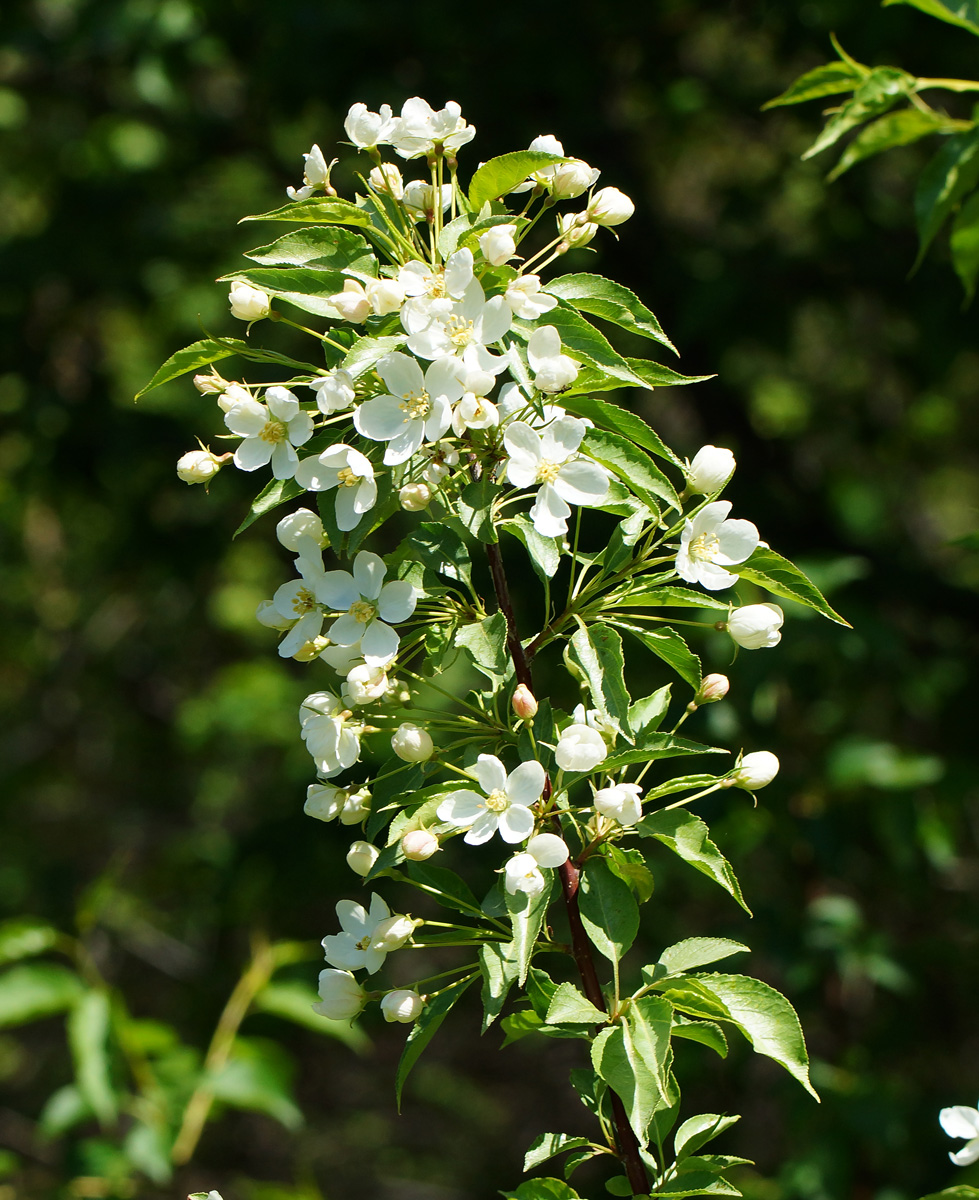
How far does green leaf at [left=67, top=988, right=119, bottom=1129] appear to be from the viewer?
2.94 m

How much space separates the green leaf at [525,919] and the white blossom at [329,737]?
0.24 m

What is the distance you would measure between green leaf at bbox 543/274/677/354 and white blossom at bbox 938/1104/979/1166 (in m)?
0.99

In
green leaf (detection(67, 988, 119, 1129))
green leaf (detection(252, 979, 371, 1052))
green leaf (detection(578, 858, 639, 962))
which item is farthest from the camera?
green leaf (detection(252, 979, 371, 1052))

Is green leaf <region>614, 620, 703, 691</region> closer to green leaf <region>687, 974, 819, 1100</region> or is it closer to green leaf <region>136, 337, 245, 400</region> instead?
green leaf <region>687, 974, 819, 1100</region>

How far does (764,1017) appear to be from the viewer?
134 cm

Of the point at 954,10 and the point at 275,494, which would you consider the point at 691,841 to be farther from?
the point at 954,10

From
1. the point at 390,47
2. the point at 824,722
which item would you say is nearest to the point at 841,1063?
the point at 824,722

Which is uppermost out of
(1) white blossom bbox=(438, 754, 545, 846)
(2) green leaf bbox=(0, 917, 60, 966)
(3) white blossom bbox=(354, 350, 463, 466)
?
(3) white blossom bbox=(354, 350, 463, 466)

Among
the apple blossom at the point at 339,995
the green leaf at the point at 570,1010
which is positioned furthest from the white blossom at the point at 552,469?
the apple blossom at the point at 339,995

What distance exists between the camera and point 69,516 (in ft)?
26.7

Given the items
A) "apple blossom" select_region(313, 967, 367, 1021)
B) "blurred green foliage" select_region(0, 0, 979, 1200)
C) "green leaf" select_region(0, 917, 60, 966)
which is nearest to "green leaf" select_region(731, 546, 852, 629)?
"apple blossom" select_region(313, 967, 367, 1021)

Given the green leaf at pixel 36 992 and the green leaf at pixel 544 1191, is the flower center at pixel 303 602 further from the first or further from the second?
the green leaf at pixel 36 992

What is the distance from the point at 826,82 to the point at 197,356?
1.43m

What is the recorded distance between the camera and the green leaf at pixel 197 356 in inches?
52.9
